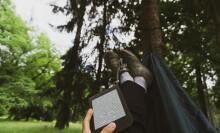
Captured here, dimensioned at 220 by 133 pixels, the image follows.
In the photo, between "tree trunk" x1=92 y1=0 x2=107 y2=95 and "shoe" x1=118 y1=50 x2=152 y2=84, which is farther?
"tree trunk" x1=92 y1=0 x2=107 y2=95

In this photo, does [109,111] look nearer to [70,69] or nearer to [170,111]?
[170,111]

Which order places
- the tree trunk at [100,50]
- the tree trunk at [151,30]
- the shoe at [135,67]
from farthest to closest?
the tree trunk at [100,50] → the tree trunk at [151,30] → the shoe at [135,67]

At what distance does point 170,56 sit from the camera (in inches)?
420

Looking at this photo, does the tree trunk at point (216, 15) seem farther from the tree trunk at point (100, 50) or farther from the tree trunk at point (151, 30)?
the tree trunk at point (151, 30)

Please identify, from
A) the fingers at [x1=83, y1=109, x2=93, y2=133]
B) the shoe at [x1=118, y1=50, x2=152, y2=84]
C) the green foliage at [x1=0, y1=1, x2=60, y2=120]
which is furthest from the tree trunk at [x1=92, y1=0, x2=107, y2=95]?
the green foliage at [x1=0, y1=1, x2=60, y2=120]

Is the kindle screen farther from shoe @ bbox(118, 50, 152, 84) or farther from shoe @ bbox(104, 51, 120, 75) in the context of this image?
shoe @ bbox(104, 51, 120, 75)

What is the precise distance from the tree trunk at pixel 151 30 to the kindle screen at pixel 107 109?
6.46 ft

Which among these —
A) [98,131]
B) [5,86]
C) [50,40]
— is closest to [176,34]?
[98,131]

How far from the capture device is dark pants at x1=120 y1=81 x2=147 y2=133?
217 cm

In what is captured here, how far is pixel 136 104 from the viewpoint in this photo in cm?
234

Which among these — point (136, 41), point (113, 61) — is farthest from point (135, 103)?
point (136, 41)

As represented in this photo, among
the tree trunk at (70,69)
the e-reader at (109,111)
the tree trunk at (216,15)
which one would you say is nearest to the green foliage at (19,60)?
the tree trunk at (70,69)

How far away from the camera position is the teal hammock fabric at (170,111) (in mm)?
2666

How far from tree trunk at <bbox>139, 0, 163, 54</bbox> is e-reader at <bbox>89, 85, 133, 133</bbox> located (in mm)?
1960
